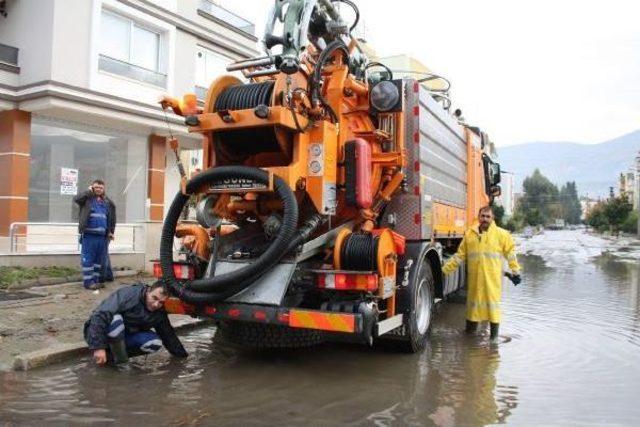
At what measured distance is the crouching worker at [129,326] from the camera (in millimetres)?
4965

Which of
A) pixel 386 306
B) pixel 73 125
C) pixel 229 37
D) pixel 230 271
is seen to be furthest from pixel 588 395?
pixel 229 37

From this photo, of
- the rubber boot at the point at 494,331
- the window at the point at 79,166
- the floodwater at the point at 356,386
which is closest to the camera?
the floodwater at the point at 356,386

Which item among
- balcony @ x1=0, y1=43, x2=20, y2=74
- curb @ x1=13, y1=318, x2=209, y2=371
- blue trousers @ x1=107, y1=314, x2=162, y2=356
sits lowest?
curb @ x1=13, y1=318, x2=209, y2=371

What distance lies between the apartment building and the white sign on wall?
0.08 feet

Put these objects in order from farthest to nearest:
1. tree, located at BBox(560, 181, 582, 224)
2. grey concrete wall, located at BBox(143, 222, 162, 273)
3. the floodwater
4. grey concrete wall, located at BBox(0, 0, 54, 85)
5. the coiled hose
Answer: tree, located at BBox(560, 181, 582, 224) → grey concrete wall, located at BBox(0, 0, 54, 85) → grey concrete wall, located at BBox(143, 222, 162, 273) → the coiled hose → the floodwater

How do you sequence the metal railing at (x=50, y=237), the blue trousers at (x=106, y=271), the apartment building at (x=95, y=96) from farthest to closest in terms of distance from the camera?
the apartment building at (x=95, y=96), the metal railing at (x=50, y=237), the blue trousers at (x=106, y=271)

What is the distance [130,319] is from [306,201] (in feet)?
6.29

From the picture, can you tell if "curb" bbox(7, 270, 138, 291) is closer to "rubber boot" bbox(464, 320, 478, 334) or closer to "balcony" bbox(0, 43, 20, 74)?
"balcony" bbox(0, 43, 20, 74)

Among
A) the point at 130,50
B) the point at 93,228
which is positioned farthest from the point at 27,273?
the point at 130,50

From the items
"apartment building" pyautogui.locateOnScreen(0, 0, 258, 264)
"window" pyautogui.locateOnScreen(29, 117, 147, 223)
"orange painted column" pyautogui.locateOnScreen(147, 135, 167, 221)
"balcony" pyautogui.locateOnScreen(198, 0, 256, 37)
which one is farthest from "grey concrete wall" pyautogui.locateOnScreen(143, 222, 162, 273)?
"balcony" pyautogui.locateOnScreen(198, 0, 256, 37)

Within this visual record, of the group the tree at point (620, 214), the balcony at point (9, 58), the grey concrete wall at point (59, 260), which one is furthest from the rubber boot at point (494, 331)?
the tree at point (620, 214)

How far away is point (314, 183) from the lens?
5.31 metres

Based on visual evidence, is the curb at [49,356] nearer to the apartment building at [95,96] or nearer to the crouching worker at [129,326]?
the crouching worker at [129,326]

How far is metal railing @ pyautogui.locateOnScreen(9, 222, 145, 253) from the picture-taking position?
1245cm
